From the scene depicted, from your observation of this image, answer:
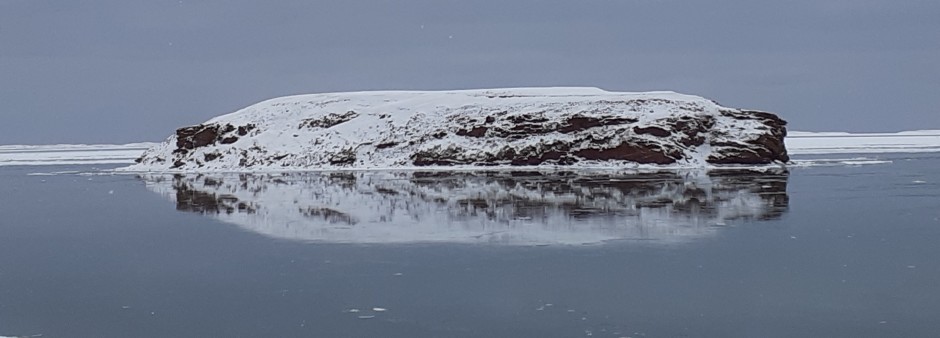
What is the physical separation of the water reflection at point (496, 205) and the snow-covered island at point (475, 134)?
6602 mm

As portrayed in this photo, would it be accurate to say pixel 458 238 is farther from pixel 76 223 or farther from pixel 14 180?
pixel 14 180

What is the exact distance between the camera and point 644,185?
81.3ft

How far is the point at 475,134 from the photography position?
134 ft

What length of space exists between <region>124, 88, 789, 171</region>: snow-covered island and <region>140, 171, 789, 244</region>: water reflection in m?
6.60

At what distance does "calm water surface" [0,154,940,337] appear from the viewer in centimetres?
793

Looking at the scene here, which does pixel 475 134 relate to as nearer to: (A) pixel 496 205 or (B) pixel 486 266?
(A) pixel 496 205

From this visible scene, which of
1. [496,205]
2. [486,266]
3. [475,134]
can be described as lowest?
[486,266]

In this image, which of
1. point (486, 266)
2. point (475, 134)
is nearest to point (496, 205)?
point (486, 266)

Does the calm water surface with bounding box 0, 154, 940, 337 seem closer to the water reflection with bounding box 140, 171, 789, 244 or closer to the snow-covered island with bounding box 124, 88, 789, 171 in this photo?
the water reflection with bounding box 140, 171, 789, 244

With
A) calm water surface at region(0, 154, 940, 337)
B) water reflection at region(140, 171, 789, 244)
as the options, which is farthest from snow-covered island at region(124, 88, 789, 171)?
calm water surface at region(0, 154, 940, 337)

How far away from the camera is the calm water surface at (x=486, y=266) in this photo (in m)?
7.93

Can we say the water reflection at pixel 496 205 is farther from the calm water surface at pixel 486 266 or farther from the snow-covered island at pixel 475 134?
the snow-covered island at pixel 475 134

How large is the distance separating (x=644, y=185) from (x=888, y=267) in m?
14.5

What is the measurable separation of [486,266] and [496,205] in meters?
8.27
